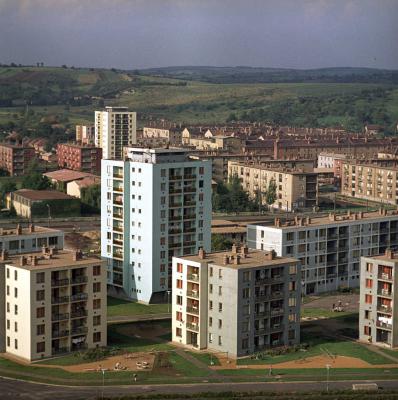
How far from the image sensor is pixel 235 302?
79.9 feet

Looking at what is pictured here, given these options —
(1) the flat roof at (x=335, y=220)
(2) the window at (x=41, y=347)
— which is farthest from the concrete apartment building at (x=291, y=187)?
(2) the window at (x=41, y=347)

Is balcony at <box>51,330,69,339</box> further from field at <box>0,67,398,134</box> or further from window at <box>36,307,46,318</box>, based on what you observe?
field at <box>0,67,398,134</box>

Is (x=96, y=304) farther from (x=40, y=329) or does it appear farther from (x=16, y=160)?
(x=16, y=160)

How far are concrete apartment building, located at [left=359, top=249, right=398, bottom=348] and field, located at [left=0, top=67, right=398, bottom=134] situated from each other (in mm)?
66023

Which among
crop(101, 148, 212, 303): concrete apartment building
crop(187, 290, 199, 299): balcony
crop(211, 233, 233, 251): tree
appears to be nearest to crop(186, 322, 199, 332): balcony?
crop(187, 290, 199, 299): balcony

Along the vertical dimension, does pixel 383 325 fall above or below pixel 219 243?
below

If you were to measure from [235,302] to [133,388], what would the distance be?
376 cm

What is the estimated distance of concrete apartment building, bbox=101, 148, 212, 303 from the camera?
31141mm

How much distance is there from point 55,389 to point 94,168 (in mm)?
44249

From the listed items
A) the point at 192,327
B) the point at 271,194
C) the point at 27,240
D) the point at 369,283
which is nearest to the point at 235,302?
the point at 192,327

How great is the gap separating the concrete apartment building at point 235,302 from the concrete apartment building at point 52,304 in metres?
2.03

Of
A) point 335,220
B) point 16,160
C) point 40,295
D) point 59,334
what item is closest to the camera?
point 40,295

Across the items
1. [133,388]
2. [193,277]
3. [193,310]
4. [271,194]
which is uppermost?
[193,277]

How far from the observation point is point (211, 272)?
81.7 ft
